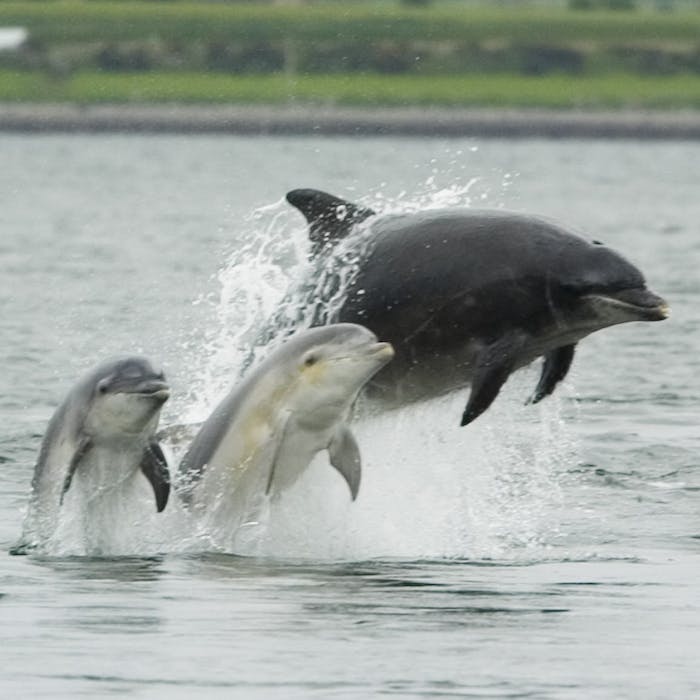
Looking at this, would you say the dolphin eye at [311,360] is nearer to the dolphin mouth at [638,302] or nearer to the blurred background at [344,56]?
the dolphin mouth at [638,302]

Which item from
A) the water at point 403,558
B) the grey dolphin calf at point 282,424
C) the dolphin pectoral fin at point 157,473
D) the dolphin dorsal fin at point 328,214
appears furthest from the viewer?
the dolphin dorsal fin at point 328,214

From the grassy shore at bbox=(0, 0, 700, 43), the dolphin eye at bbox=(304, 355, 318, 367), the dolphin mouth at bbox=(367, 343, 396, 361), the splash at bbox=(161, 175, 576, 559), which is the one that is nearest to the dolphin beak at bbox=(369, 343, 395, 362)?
the dolphin mouth at bbox=(367, 343, 396, 361)

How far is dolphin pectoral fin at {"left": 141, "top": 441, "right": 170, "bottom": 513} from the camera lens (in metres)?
14.4

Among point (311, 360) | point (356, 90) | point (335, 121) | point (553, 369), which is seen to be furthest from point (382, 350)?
point (356, 90)

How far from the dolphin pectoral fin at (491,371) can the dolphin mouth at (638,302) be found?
20.1 inches

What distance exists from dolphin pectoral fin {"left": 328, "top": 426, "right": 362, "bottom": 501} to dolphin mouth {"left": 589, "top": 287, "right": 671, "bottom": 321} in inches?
59.8

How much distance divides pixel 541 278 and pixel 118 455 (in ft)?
8.18

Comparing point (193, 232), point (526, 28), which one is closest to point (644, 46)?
point (526, 28)

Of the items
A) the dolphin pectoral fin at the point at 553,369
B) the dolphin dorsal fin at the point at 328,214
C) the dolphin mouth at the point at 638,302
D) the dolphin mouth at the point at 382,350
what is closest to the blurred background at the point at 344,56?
the dolphin dorsal fin at the point at 328,214

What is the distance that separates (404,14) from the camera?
374ft

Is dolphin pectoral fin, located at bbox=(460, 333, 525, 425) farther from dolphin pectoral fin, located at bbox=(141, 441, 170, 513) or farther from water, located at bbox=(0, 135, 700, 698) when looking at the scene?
dolphin pectoral fin, located at bbox=(141, 441, 170, 513)

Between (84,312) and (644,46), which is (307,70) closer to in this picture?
(644,46)

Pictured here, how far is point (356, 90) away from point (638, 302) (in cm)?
8947

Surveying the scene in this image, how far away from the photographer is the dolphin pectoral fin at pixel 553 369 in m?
14.8
